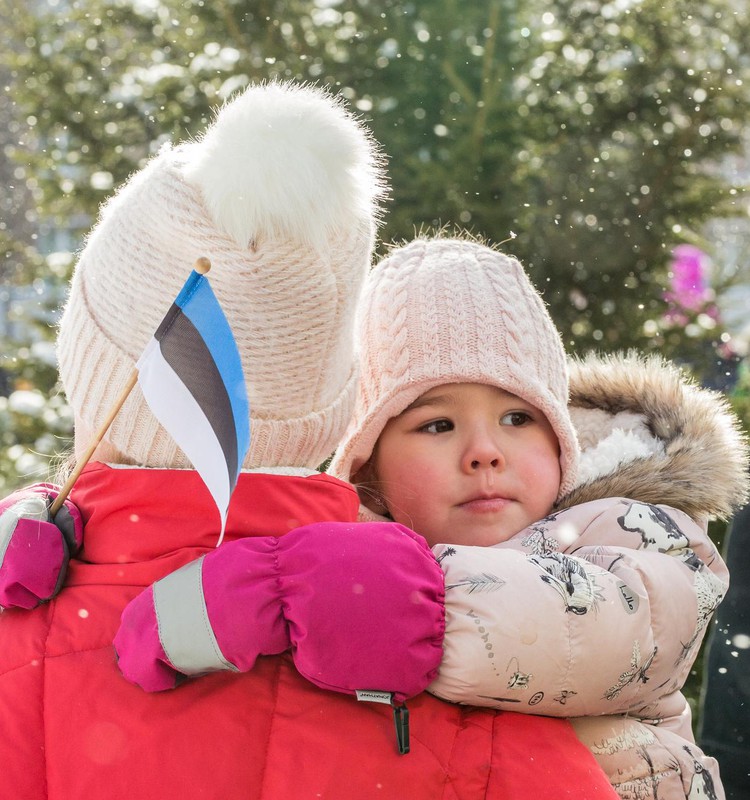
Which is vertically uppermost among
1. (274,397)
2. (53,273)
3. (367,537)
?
(274,397)

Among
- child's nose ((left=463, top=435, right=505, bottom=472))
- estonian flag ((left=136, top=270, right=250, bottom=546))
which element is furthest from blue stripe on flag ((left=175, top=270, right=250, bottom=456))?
child's nose ((left=463, top=435, right=505, bottom=472))

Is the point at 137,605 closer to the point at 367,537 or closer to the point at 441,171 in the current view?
the point at 367,537

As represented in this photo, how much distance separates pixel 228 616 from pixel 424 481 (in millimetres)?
985

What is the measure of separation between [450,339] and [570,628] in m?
0.97

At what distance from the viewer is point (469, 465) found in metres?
2.21

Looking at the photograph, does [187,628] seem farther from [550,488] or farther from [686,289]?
[686,289]

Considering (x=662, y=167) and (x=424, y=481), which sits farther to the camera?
(x=662, y=167)

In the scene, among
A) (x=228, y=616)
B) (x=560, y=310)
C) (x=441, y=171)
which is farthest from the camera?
(x=560, y=310)

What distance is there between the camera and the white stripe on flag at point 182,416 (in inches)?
52.8

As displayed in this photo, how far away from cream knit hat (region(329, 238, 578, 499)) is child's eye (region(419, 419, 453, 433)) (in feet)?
0.25

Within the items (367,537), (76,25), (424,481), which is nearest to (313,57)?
(76,25)

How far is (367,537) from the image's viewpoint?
141 cm

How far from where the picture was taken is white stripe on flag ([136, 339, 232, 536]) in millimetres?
1341

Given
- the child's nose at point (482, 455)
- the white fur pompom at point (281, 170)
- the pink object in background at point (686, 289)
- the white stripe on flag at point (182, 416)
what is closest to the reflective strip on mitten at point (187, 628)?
the white stripe on flag at point (182, 416)
